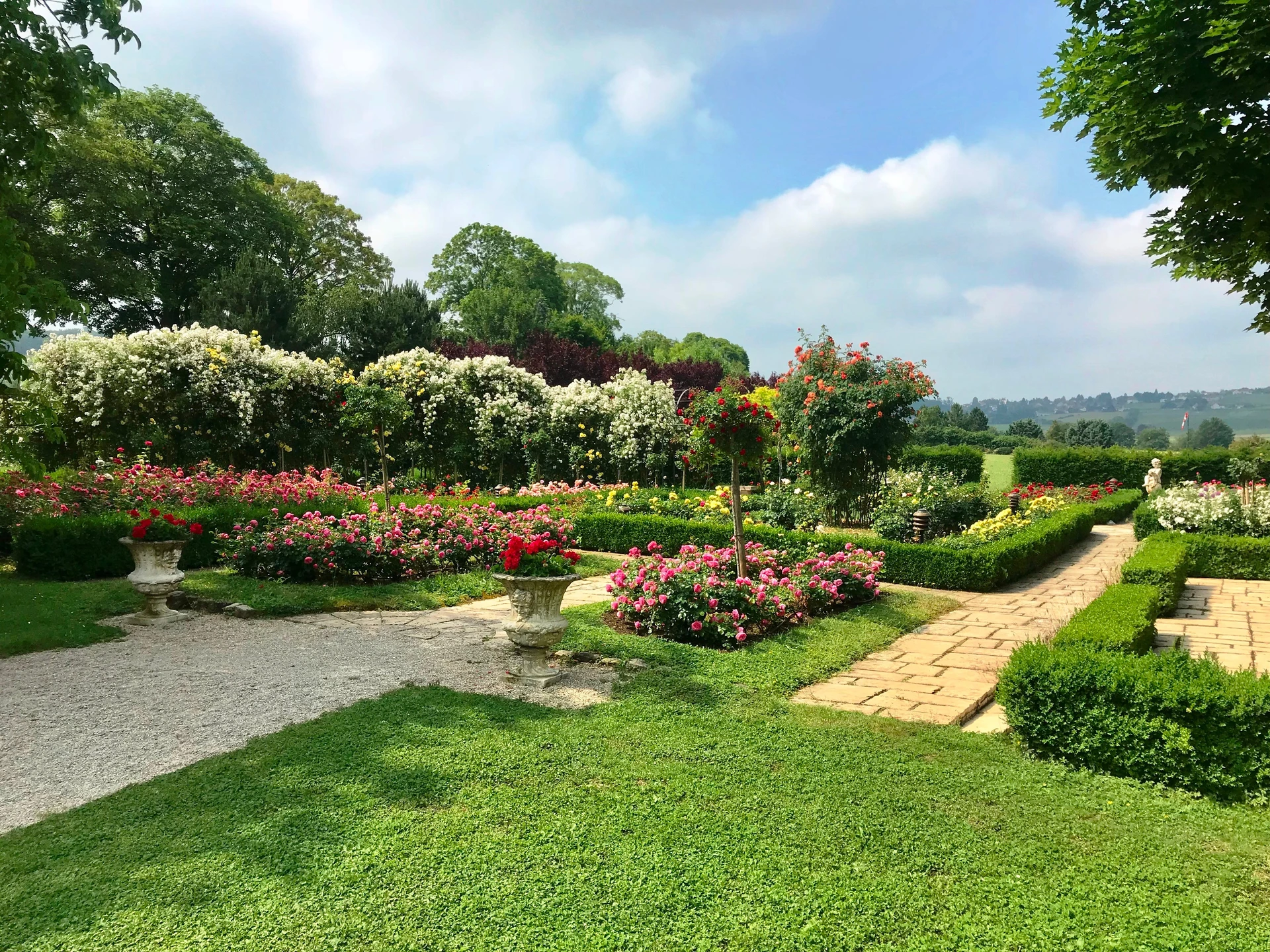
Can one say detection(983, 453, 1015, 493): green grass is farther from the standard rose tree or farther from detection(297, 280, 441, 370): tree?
detection(297, 280, 441, 370): tree

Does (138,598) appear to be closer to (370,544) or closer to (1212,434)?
(370,544)

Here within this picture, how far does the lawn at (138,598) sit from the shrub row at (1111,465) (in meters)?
19.0

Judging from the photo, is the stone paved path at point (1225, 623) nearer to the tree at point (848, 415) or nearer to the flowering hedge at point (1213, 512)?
the flowering hedge at point (1213, 512)

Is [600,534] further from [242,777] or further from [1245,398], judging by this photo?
[1245,398]

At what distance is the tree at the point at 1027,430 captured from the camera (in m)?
39.5

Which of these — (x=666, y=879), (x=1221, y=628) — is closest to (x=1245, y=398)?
(x=1221, y=628)

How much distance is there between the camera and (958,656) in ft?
20.6

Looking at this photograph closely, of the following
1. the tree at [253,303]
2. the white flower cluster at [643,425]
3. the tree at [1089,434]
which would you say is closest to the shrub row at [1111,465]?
the white flower cluster at [643,425]

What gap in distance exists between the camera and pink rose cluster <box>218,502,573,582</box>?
8922 millimetres

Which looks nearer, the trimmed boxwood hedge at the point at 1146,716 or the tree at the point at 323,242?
the trimmed boxwood hedge at the point at 1146,716

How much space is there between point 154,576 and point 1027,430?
41.4m

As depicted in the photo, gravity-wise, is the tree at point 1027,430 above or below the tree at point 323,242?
below

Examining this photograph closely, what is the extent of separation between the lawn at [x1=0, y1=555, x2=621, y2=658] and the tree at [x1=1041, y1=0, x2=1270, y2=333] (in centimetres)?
796

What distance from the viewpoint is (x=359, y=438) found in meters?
18.1
